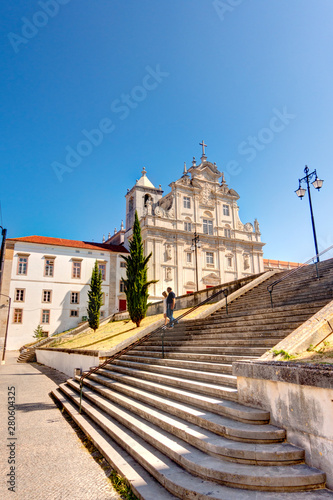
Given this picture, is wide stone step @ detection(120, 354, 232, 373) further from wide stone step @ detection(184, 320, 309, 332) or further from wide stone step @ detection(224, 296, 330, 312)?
wide stone step @ detection(224, 296, 330, 312)

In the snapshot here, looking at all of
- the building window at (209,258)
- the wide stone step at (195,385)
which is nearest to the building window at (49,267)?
the building window at (209,258)

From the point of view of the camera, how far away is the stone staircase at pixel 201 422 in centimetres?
335

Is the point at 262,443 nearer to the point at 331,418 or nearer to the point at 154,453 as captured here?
the point at 331,418

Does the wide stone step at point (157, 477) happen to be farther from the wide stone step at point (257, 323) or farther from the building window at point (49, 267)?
the building window at point (49, 267)

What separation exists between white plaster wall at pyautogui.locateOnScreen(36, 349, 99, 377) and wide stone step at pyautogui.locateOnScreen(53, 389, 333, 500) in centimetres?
694

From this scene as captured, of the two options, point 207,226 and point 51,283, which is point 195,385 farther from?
point 207,226

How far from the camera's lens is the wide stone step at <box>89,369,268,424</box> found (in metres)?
4.20

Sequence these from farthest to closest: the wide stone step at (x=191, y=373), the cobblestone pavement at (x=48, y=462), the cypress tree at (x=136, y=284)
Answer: the cypress tree at (x=136, y=284) → the wide stone step at (x=191, y=373) → the cobblestone pavement at (x=48, y=462)

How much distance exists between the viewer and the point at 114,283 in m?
39.7

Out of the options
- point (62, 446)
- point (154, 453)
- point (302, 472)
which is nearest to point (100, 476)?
point (154, 453)

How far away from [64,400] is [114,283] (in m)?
30.1

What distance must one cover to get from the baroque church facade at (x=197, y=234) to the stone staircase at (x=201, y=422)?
2443 centimetres

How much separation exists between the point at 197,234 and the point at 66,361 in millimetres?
24201

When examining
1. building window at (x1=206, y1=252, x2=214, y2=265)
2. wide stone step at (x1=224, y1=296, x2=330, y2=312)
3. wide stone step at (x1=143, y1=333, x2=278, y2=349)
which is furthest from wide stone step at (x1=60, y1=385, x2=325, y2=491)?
building window at (x1=206, y1=252, x2=214, y2=265)
